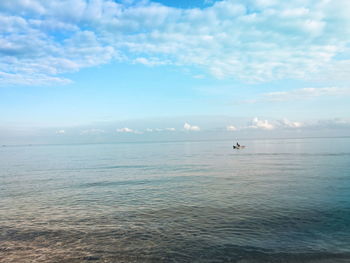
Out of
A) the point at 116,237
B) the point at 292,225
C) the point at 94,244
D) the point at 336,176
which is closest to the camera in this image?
the point at 94,244

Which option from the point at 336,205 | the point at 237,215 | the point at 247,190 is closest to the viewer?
the point at 237,215

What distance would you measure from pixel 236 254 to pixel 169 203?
50.3ft

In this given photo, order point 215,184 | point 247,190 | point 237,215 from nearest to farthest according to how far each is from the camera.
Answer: point 237,215, point 247,190, point 215,184

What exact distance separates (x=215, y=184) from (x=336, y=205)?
19405mm

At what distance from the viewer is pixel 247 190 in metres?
38.0

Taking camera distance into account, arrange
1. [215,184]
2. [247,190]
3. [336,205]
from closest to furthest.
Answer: [336,205]
[247,190]
[215,184]

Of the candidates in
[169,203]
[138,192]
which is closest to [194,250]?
[169,203]

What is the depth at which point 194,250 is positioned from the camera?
1758 centimetres

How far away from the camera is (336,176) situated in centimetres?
4850

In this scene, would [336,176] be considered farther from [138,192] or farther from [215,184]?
[138,192]

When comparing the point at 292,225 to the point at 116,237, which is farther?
the point at 292,225

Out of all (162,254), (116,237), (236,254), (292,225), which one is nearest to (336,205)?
(292,225)

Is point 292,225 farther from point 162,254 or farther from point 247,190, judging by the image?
point 247,190

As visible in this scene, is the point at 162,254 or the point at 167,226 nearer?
the point at 162,254
